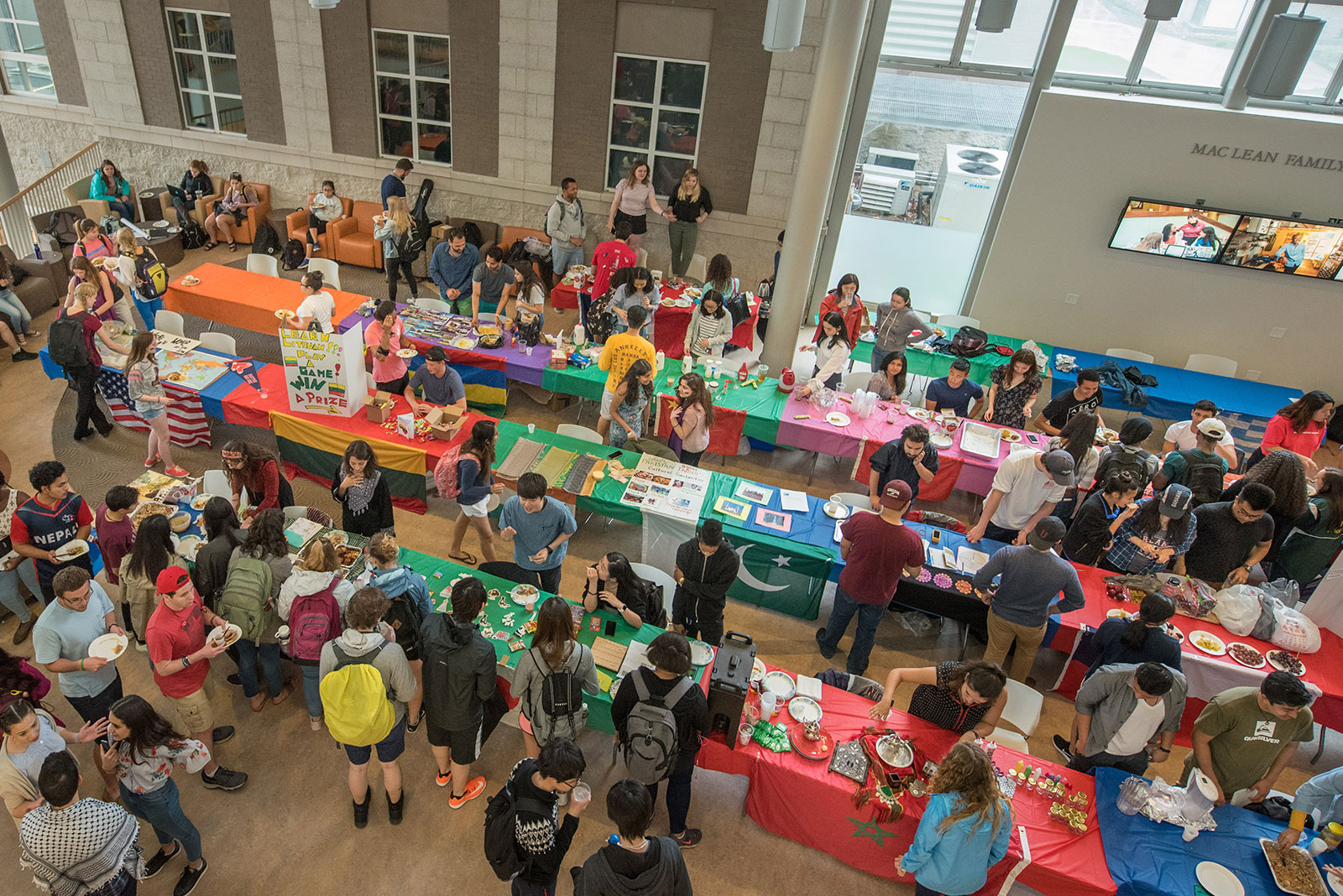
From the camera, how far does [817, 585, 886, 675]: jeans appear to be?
5707mm

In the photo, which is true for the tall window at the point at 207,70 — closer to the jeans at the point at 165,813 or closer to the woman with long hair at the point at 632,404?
the woman with long hair at the point at 632,404

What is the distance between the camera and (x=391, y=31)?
38.4 feet

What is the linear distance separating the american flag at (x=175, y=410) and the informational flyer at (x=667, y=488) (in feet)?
14.0

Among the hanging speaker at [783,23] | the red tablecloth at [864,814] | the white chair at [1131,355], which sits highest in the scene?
the hanging speaker at [783,23]

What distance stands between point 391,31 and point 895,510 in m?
10.9

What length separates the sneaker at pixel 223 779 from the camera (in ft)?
16.0

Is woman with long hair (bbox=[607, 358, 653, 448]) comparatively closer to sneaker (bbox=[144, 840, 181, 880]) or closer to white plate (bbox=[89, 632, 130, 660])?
white plate (bbox=[89, 632, 130, 660])

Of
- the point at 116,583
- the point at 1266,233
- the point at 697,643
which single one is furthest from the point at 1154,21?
the point at 116,583

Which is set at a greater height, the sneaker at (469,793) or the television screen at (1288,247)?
the television screen at (1288,247)

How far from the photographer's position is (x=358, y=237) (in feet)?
40.9

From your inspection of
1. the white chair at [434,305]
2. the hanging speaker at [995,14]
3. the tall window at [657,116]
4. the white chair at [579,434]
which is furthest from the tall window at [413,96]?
the hanging speaker at [995,14]

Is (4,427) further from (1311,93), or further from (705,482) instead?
(1311,93)

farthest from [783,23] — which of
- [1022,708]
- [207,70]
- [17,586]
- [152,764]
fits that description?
[207,70]

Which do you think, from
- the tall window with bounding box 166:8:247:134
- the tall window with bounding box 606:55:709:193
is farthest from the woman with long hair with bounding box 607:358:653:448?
the tall window with bounding box 166:8:247:134
